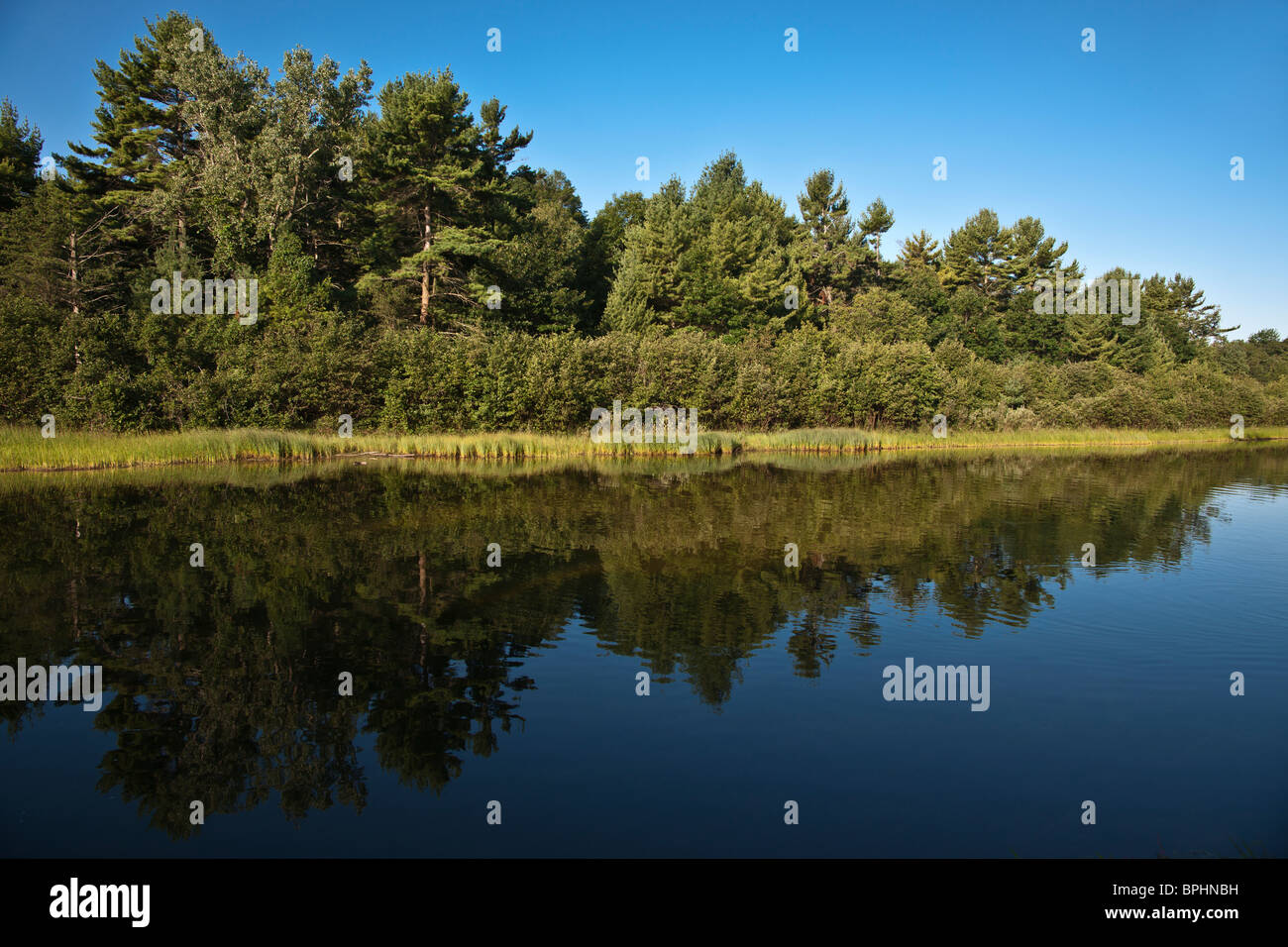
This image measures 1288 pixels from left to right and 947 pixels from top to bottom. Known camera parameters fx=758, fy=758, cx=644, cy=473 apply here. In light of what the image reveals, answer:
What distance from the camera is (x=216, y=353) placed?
39.5 metres

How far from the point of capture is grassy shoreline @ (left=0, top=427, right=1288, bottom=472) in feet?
98.7

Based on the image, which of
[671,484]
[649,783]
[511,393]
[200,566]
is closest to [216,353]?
[511,393]

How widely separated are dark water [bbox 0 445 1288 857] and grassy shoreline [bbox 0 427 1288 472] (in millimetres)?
14600

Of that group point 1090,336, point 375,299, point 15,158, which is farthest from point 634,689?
point 1090,336

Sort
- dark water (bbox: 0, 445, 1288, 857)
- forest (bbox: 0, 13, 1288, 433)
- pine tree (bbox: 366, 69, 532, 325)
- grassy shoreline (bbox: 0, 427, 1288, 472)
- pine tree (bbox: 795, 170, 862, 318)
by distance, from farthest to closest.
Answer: pine tree (bbox: 795, 170, 862, 318), pine tree (bbox: 366, 69, 532, 325), forest (bbox: 0, 13, 1288, 433), grassy shoreline (bbox: 0, 427, 1288, 472), dark water (bbox: 0, 445, 1288, 857)

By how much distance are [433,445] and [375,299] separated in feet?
51.3

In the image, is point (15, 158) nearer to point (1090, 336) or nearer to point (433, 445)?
point (433, 445)

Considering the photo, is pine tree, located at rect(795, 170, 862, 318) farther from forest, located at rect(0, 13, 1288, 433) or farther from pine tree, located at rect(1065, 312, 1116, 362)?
pine tree, located at rect(1065, 312, 1116, 362)

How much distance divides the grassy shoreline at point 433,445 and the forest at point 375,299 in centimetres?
268

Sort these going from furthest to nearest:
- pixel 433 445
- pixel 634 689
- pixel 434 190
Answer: pixel 434 190 → pixel 433 445 → pixel 634 689

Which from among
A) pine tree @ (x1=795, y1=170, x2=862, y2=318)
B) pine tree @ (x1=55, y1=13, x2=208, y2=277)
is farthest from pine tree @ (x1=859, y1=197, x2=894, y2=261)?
pine tree @ (x1=55, y1=13, x2=208, y2=277)

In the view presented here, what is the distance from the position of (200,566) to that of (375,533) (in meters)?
3.95

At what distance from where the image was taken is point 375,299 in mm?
49156
